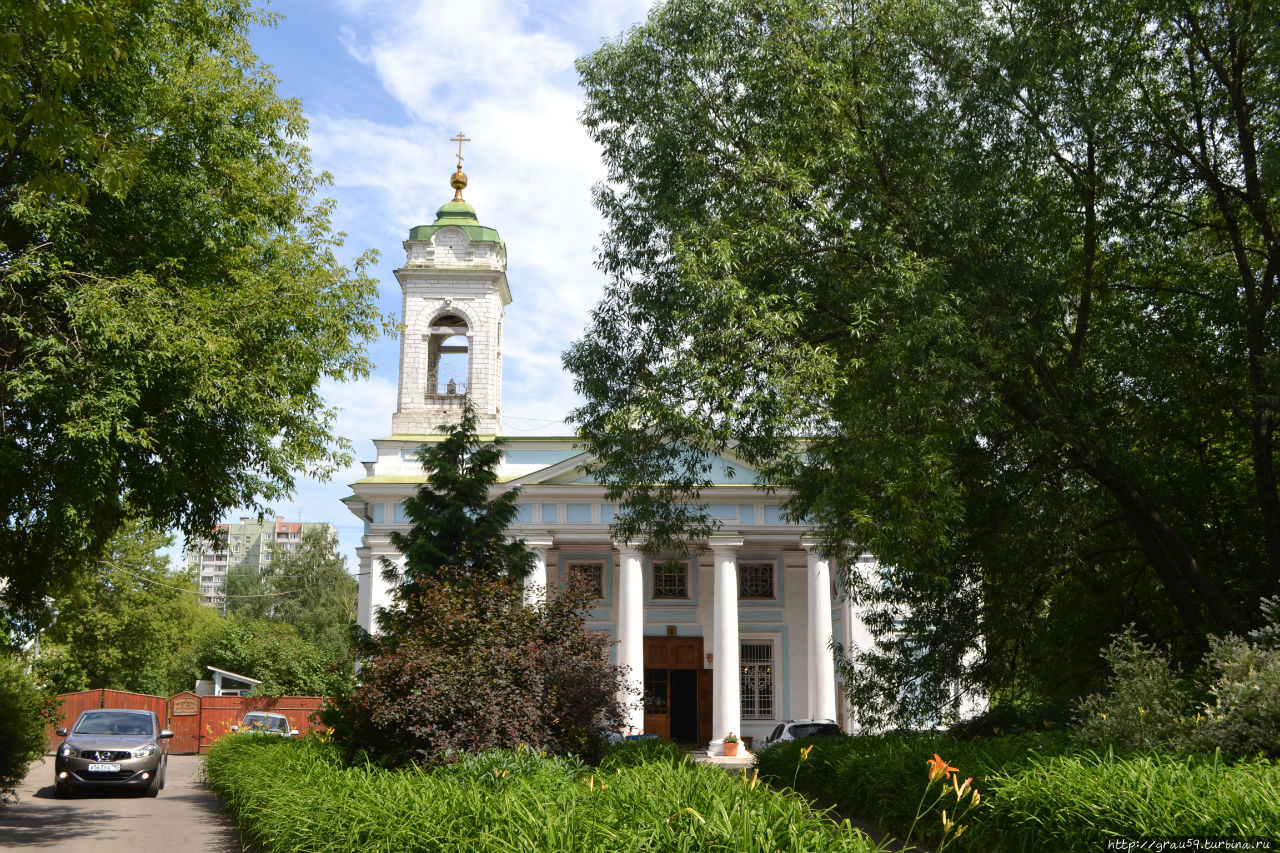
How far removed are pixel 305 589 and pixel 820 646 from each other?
4862cm

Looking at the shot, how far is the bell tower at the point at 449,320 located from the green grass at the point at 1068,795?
76.9 feet

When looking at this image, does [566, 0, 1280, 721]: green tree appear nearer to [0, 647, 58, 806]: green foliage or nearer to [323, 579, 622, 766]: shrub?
[323, 579, 622, 766]: shrub

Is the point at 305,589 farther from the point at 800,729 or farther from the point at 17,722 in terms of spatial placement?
the point at 17,722

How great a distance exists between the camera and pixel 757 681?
35156 mm

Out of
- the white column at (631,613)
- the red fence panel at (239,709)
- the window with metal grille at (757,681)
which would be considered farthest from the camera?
the window with metal grille at (757,681)

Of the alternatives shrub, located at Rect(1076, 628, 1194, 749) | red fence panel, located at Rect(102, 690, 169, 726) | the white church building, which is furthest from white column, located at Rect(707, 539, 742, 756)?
shrub, located at Rect(1076, 628, 1194, 749)

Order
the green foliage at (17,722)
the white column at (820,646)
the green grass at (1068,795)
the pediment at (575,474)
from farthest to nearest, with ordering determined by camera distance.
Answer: the pediment at (575,474)
the white column at (820,646)
the green foliage at (17,722)
the green grass at (1068,795)

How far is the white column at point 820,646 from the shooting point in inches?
1200

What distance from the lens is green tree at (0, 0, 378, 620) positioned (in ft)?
34.1

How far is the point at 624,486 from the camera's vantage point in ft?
50.4

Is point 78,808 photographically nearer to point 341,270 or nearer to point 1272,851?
point 341,270

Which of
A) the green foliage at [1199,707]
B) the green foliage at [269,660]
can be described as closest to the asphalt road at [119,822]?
the green foliage at [1199,707]

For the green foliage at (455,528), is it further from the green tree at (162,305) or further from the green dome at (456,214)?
the green dome at (456,214)

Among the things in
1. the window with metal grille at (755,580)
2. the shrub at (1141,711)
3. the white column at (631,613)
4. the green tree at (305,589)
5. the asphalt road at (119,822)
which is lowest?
the asphalt road at (119,822)
